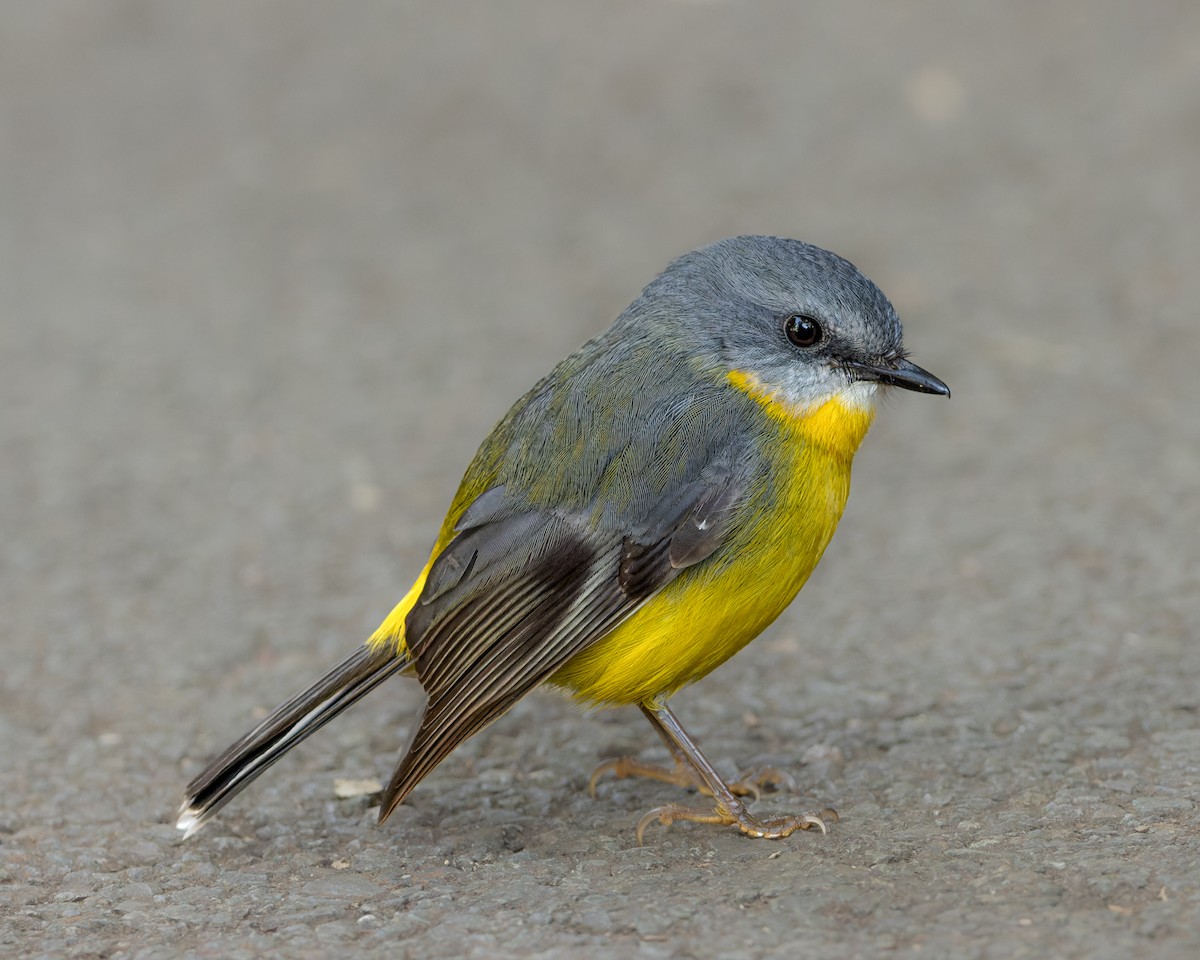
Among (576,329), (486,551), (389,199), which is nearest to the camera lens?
(486,551)

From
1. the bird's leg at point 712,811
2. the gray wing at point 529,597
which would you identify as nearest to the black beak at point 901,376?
the gray wing at point 529,597

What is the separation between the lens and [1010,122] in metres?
9.89

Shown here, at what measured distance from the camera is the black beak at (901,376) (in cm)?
442

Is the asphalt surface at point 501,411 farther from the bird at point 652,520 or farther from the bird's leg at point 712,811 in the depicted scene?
the bird at point 652,520

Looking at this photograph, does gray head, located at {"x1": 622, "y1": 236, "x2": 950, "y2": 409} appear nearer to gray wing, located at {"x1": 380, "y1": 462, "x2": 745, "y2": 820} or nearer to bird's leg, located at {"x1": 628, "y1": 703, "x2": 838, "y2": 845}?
gray wing, located at {"x1": 380, "y1": 462, "x2": 745, "y2": 820}

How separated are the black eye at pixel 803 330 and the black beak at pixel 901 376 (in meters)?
0.12

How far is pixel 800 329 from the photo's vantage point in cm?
445

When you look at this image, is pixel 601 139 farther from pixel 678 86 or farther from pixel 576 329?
pixel 576 329

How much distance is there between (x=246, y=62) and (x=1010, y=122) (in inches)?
210

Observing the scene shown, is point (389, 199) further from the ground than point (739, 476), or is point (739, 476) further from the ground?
point (389, 199)

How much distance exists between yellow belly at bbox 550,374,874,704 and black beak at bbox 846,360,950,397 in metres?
0.16

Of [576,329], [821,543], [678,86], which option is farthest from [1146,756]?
[678,86]

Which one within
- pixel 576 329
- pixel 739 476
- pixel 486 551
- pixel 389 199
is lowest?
pixel 739 476

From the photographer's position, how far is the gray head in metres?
4.42
